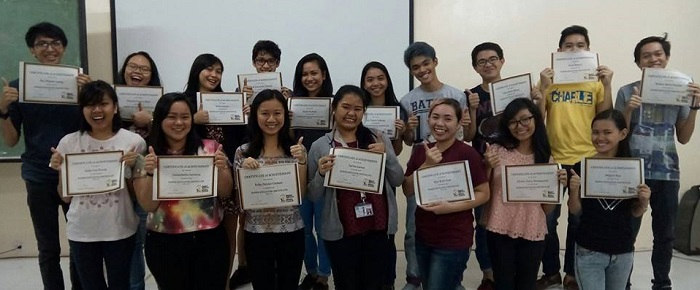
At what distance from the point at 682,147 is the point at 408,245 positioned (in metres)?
2.86

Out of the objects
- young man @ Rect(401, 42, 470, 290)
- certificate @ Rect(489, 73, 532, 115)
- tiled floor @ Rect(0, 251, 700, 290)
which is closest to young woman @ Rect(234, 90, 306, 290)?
young man @ Rect(401, 42, 470, 290)

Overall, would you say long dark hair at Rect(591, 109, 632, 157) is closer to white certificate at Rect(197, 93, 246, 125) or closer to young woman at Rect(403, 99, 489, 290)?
young woman at Rect(403, 99, 489, 290)

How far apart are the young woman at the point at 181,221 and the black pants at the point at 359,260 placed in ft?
1.80

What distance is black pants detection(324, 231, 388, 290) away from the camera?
226cm

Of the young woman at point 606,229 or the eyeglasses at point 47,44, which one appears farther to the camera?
the eyeglasses at point 47,44

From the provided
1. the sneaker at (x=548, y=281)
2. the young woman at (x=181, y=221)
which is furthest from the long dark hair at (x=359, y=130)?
the sneaker at (x=548, y=281)

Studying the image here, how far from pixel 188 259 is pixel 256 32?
225 cm

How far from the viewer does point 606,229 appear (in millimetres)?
2230

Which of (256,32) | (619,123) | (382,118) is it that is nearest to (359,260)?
(382,118)

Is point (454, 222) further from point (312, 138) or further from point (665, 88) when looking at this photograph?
point (665, 88)

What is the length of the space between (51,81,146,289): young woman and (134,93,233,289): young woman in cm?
13

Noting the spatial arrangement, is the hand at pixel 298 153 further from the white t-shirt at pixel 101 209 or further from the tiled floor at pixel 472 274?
the tiled floor at pixel 472 274

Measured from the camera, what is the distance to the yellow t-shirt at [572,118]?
289 centimetres

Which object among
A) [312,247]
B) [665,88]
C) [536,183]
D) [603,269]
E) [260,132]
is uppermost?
[665,88]
